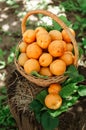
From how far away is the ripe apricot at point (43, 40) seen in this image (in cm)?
201

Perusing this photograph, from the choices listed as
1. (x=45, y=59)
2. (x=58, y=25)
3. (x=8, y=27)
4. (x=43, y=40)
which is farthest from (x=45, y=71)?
(x=8, y=27)

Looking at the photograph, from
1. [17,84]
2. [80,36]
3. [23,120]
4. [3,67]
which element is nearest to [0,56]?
[3,67]

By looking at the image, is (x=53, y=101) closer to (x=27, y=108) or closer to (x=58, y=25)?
(x=27, y=108)

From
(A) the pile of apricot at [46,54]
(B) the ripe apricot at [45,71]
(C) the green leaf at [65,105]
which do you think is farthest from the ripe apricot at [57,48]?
(C) the green leaf at [65,105]

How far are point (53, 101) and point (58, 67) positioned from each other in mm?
223

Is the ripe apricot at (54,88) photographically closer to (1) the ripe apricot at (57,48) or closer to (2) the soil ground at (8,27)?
(1) the ripe apricot at (57,48)

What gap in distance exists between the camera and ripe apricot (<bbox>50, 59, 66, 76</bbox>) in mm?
2004

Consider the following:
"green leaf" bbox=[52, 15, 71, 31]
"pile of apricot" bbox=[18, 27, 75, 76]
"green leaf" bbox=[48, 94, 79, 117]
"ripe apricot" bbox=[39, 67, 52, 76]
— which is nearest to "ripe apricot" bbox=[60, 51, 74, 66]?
"pile of apricot" bbox=[18, 27, 75, 76]

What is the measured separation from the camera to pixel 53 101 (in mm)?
1980

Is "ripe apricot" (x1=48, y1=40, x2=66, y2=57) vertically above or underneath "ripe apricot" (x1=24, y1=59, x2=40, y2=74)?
above

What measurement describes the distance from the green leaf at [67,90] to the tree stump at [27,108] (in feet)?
0.35

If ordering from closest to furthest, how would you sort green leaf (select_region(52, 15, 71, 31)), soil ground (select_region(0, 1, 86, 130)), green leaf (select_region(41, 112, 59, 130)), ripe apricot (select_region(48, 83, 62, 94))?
green leaf (select_region(41, 112, 59, 130)) → ripe apricot (select_region(48, 83, 62, 94)) → green leaf (select_region(52, 15, 71, 31)) → soil ground (select_region(0, 1, 86, 130))

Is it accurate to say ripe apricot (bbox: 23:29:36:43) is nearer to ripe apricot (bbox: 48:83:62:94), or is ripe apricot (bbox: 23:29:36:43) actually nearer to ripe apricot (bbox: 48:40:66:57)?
ripe apricot (bbox: 48:40:66:57)

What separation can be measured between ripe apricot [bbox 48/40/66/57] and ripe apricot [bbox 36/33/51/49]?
28mm
